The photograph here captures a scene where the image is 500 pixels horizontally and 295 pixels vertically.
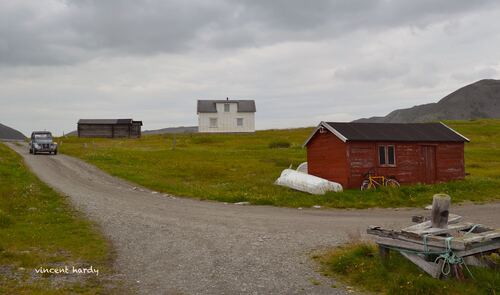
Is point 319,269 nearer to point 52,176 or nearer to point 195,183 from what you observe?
point 195,183

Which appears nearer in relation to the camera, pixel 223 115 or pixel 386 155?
pixel 386 155

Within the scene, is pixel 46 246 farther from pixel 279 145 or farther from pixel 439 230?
pixel 279 145

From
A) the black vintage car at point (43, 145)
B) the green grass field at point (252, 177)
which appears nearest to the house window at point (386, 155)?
the green grass field at point (252, 177)

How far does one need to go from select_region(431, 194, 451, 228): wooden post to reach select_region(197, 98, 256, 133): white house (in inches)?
2874

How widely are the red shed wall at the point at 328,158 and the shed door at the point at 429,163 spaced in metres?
5.66

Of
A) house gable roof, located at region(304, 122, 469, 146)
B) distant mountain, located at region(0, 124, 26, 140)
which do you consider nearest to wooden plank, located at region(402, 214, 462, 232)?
house gable roof, located at region(304, 122, 469, 146)

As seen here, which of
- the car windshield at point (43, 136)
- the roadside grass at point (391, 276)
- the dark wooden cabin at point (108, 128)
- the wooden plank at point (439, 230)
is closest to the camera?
the roadside grass at point (391, 276)

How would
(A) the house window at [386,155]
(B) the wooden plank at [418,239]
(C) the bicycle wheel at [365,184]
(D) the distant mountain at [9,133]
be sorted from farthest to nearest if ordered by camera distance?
(D) the distant mountain at [9,133] → (A) the house window at [386,155] → (C) the bicycle wheel at [365,184] → (B) the wooden plank at [418,239]

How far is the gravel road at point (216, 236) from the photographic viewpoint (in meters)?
10.4

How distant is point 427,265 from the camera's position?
10016mm

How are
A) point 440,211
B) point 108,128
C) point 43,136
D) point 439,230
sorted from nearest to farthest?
point 439,230 < point 440,211 < point 43,136 < point 108,128

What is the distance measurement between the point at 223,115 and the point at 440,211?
2896 inches

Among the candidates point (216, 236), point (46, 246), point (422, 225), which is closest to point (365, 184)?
point (216, 236)

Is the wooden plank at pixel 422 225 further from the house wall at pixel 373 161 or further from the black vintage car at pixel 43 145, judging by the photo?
the black vintage car at pixel 43 145
